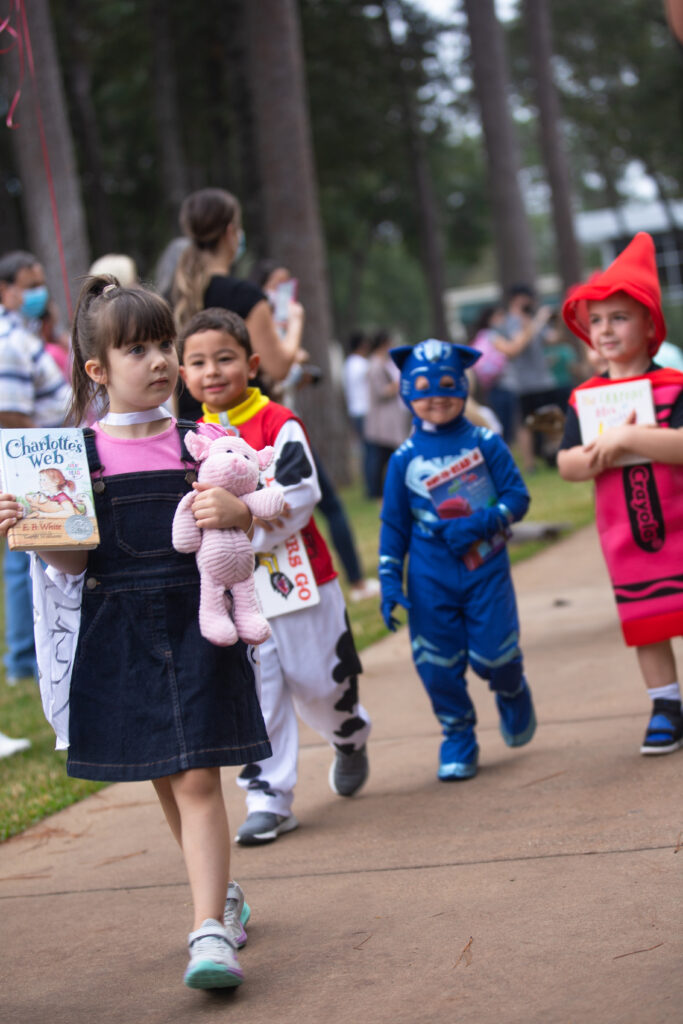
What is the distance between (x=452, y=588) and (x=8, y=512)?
1.83 metres

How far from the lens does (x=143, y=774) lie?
3.11 m

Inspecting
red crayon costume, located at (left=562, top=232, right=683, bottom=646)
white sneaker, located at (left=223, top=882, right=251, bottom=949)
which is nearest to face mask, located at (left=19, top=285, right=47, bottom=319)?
red crayon costume, located at (left=562, top=232, right=683, bottom=646)

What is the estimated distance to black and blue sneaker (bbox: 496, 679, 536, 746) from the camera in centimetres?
455

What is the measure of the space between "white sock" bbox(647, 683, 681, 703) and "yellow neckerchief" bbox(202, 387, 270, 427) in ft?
5.42

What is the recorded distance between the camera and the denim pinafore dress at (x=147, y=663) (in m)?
3.12

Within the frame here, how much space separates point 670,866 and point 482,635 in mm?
1255

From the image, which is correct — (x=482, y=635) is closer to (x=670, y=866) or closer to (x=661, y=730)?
(x=661, y=730)

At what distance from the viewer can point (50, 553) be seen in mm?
3199

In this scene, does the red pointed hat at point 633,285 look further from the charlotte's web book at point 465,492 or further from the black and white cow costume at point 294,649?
the black and white cow costume at point 294,649

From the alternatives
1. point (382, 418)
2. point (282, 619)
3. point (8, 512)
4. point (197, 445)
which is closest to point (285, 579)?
point (282, 619)

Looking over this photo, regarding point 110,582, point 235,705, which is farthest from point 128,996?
point 110,582

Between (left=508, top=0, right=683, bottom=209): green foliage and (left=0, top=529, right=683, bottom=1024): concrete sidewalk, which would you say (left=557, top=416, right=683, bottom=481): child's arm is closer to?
(left=0, top=529, right=683, bottom=1024): concrete sidewalk

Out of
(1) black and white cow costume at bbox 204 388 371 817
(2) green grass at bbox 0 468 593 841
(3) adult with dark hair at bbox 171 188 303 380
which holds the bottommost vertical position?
(2) green grass at bbox 0 468 593 841

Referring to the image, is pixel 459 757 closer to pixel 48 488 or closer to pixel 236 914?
pixel 236 914
